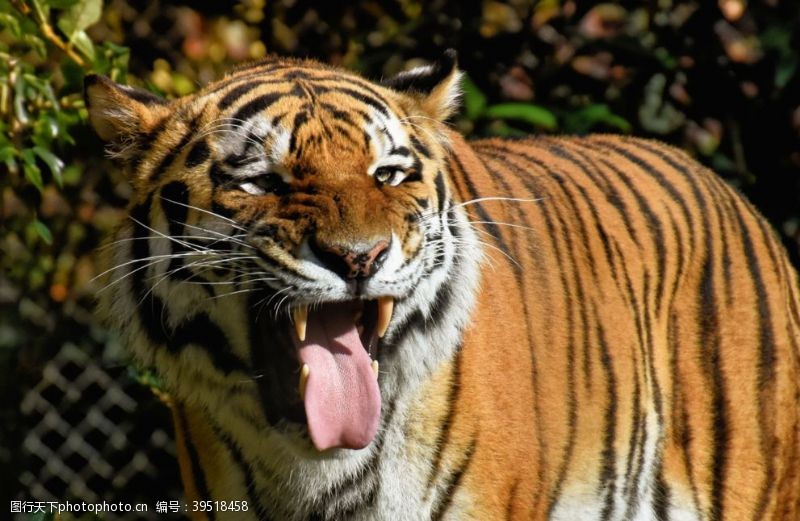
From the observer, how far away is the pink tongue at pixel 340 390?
2.32 m

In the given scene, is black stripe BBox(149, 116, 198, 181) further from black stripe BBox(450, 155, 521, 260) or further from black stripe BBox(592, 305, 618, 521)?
black stripe BBox(592, 305, 618, 521)

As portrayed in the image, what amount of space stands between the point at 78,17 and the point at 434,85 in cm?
172

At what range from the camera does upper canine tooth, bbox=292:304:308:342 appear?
229cm

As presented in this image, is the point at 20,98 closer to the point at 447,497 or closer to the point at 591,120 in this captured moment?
the point at 591,120

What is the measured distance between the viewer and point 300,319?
2305 mm

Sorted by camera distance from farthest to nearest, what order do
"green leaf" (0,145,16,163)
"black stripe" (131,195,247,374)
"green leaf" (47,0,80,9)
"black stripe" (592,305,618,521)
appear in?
"green leaf" (47,0,80,9)
"green leaf" (0,145,16,163)
"black stripe" (592,305,618,521)
"black stripe" (131,195,247,374)

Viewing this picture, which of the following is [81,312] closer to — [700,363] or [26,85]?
[26,85]

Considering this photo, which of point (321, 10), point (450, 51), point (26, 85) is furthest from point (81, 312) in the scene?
point (450, 51)

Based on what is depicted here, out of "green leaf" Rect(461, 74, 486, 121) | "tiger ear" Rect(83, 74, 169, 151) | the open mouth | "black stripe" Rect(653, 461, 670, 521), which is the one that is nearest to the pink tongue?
the open mouth

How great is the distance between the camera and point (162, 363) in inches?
99.6

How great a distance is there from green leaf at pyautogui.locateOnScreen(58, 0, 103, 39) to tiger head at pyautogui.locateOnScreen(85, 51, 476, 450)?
151 centimetres

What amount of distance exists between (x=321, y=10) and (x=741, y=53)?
58.2 inches

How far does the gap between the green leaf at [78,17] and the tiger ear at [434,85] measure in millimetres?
1602

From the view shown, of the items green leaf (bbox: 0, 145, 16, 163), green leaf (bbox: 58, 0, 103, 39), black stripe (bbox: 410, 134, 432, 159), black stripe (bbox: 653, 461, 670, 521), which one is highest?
black stripe (bbox: 410, 134, 432, 159)
